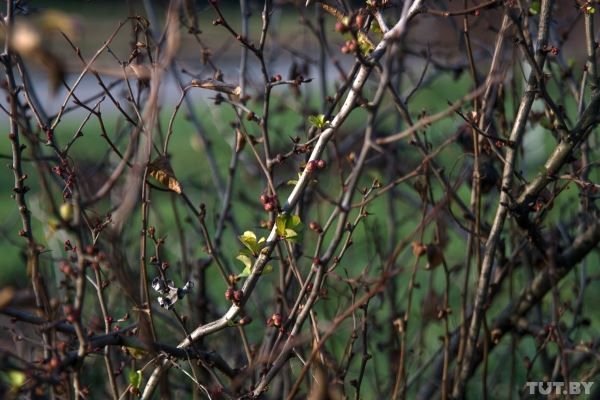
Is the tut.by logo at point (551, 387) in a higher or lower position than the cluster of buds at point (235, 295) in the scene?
higher

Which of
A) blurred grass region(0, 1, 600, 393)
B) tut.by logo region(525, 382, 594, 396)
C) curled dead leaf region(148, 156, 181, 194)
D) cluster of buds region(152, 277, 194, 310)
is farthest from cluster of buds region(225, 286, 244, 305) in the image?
tut.by logo region(525, 382, 594, 396)

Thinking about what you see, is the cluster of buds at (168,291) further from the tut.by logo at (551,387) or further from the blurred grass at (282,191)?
the tut.by logo at (551,387)

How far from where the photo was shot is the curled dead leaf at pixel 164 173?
97.3 inches

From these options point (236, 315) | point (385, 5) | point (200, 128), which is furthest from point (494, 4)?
point (200, 128)

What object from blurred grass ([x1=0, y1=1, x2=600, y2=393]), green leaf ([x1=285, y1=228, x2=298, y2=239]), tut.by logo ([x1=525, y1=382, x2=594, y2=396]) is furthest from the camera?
blurred grass ([x1=0, y1=1, x2=600, y2=393])

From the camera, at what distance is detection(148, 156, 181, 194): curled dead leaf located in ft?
8.11

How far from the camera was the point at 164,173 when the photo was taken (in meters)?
2.48

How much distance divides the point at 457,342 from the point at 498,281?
0.29 metres

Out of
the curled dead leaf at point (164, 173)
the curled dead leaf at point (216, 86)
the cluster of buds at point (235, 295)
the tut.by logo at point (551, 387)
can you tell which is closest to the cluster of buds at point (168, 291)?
the cluster of buds at point (235, 295)

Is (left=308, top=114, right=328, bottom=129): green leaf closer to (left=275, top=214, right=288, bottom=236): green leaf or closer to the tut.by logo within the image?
(left=275, top=214, right=288, bottom=236): green leaf

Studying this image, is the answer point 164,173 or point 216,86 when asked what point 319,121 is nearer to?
point 216,86

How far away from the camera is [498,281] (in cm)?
328

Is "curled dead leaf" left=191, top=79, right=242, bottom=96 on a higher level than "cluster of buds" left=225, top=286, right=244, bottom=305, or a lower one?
higher

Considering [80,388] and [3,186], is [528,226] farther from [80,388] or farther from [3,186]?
[3,186]
